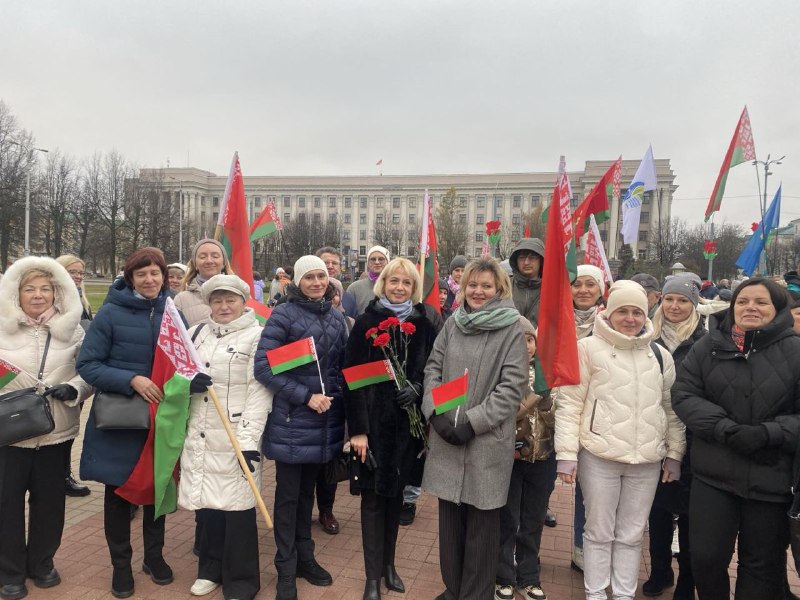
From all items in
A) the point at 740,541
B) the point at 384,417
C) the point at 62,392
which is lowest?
the point at 740,541

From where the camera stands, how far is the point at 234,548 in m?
3.62

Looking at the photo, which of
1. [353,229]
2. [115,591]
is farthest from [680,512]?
[353,229]

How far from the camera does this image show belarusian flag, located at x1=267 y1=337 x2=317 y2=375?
3.49 m

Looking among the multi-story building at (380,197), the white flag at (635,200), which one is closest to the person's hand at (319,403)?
the white flag at (635,200)

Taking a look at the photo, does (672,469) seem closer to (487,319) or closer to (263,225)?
(487,319)

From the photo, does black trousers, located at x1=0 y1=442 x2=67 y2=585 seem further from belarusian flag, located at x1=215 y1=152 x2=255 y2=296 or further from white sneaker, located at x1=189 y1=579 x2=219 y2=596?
belarusian flag, located at x1=215 y1=152 x2=255 y2=296

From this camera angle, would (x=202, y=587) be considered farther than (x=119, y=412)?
Yes

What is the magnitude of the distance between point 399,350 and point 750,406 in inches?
77.4

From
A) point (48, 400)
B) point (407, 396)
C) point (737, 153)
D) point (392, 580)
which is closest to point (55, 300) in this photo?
point (48, 400)

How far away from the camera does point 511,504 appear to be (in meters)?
3.72

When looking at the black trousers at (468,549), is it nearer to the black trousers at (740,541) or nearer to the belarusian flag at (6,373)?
the black trousers at (740,541)

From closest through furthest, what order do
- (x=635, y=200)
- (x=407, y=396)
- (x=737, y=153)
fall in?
(x=407, y=396)
(x=737, y=153)
(x=635, y=200)

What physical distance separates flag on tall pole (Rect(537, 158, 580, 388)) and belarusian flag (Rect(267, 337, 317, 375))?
1474 mm

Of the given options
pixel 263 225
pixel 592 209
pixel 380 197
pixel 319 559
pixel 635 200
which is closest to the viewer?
pixel 319 559
